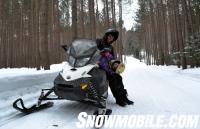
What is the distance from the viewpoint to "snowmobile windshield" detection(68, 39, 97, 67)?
5602 millimetres

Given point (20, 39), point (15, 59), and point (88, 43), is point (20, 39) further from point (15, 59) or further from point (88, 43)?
point (88, 43)

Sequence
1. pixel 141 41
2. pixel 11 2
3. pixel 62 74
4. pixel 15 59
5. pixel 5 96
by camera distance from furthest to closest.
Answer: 1. pixel 141 41
2. pixel 15 59
3. pixel 11 2
4. pixel 5 96
5. pixel 62 74

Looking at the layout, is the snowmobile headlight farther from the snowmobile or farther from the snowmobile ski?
the snowmobile ski

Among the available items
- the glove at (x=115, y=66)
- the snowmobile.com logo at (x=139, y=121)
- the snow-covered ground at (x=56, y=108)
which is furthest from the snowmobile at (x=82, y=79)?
the glove at (x=115, y=66)

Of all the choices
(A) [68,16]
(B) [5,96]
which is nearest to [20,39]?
(A) [68,16]

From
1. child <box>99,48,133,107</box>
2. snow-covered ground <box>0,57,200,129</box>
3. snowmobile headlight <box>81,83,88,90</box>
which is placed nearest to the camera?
snow-covered ground <box>0,57,200,129</box>

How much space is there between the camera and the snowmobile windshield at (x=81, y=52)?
5.60 meters

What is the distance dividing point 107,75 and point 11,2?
33.0 metres

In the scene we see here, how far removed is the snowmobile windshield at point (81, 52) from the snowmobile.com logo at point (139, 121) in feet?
3.54

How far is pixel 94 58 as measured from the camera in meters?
5.79

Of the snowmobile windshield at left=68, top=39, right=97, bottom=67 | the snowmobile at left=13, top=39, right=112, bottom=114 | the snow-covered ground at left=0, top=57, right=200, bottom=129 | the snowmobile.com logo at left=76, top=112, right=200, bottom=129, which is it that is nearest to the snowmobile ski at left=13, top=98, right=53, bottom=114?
the snowmobile at left=13, top=39, right=112, bottom=114

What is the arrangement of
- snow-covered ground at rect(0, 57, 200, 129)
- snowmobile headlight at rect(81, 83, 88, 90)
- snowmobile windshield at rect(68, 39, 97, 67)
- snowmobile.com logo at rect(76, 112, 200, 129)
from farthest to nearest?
snowmobile windshield at rect(68, 39, 97, 67) → snowmobile headlight at rect(81, 83, 88, 90) → snow-covered ground at rect(0, 57, 200, 129) → snowmobile.com logo at rect(76, 112, 200, 129)

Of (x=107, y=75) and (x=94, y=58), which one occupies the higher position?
(x=94, y=58)

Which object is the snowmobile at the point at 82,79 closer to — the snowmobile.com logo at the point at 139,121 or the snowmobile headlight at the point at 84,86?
the snowmobile headlight at the point at 84,86
